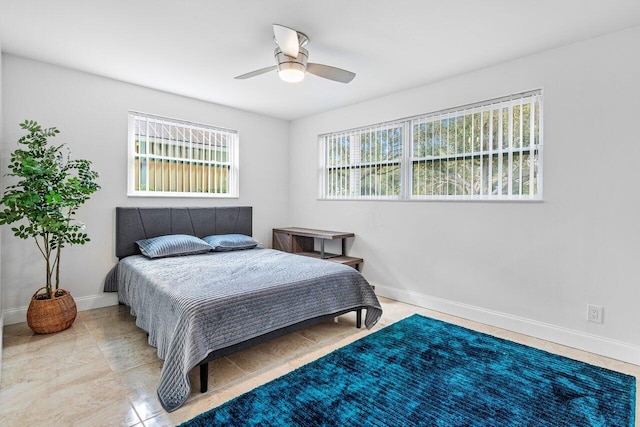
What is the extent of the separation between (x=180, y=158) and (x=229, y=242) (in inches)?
49.6

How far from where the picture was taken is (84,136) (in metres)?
3.40

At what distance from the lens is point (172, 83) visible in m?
3.65

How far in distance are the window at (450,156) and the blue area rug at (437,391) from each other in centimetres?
146

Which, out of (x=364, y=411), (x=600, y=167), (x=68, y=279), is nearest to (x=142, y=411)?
(x=364, y=411)

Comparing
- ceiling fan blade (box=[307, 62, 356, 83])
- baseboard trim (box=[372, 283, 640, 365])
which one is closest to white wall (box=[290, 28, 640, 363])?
baseboard trim (box=[372, 283, 640, 365])

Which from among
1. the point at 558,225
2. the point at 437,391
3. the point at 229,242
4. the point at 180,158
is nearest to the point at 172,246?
the point at 229,242

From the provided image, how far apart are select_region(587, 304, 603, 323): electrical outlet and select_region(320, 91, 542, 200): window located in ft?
3.16

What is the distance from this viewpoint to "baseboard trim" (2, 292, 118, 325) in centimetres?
303

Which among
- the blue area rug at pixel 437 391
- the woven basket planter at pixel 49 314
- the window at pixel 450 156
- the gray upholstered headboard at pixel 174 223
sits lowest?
the blue area rug at pixel 437 391

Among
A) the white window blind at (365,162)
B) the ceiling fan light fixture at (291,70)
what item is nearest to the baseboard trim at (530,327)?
the white window blind at (365,162)

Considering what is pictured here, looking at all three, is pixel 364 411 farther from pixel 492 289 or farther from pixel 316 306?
pixel 492 289

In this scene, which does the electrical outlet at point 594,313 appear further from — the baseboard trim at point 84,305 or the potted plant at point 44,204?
the baseboard trim at point 84,305

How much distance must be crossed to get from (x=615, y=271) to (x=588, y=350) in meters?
0.67

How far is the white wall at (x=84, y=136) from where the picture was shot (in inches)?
119
